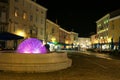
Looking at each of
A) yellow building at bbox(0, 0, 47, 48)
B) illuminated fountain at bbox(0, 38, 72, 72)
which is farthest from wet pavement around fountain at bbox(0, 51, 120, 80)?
yellow building at bbox(0, 0, 47, 48)

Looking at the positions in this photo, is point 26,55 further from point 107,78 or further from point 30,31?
point 30,31

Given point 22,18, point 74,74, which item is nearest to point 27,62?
point 74,74

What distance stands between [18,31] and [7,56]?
3653cm

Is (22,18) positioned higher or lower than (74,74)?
higher

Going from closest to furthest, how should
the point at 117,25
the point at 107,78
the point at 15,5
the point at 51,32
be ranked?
the point at 107,78, the point at 15,5, the point at 117,25, the point at 51,32

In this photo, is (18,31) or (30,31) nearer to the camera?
(18,31)

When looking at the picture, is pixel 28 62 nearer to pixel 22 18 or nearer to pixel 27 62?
pixel 27 62

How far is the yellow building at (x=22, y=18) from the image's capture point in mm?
46531

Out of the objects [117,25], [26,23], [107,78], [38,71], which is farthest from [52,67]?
[117,25]

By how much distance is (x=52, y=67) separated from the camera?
1631 cm

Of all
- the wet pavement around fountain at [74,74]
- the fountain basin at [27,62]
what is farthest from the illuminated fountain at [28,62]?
the wet pavement around fountain at [74,74]

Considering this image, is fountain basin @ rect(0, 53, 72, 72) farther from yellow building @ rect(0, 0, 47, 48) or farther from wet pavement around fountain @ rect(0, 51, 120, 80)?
yellow building @ rect(0, 0, 47, 48)

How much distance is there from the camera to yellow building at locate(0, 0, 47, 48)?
4653 centimetres

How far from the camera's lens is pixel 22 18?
177 ft
